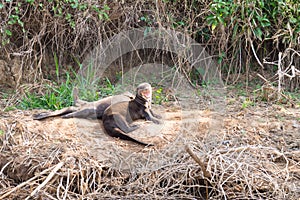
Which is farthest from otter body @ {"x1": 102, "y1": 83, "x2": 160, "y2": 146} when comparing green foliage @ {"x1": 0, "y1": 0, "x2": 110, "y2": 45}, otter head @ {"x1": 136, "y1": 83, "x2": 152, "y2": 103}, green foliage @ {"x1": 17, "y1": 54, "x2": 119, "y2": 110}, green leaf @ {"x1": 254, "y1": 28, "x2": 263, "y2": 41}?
green leaf @ {"x1": 254, "y1": 28, "x2": 263, "y2": 41}

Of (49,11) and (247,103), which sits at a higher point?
(49,11)

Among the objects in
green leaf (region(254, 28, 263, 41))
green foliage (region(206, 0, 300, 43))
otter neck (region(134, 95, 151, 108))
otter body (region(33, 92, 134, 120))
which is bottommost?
otter body (region(33, 92, 134, 120))

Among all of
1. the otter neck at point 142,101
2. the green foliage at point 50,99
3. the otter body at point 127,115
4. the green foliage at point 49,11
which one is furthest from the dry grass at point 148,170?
the green foliage at point 49,11

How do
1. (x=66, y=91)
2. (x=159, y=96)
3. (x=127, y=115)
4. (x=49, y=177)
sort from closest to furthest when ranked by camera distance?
(x=49, y=177)
(x=127, y=115)
(x=66, y=91)
(x=159, y=96)

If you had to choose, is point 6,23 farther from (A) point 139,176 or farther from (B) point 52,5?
(A) point 139,176

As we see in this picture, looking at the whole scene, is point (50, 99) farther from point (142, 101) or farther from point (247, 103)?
point (247, 103)

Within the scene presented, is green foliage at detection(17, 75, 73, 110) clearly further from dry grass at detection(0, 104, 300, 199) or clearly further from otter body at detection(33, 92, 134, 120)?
dry grass at detection(0, 104, 300, 199)

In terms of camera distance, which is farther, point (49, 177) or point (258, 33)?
point (258, 33)

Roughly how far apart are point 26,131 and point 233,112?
2058 millimetres

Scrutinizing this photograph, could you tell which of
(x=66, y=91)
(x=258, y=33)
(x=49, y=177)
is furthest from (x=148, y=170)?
(x=258, y=33)

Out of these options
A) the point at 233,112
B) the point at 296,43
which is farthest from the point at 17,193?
the point at 296,43

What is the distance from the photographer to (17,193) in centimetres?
334

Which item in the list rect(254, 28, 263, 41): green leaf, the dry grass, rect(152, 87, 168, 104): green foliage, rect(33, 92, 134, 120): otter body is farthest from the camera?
rect(254, 28, 263, 41): green leaf

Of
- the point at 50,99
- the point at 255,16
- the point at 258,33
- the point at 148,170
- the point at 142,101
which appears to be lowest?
the point at 148,170
